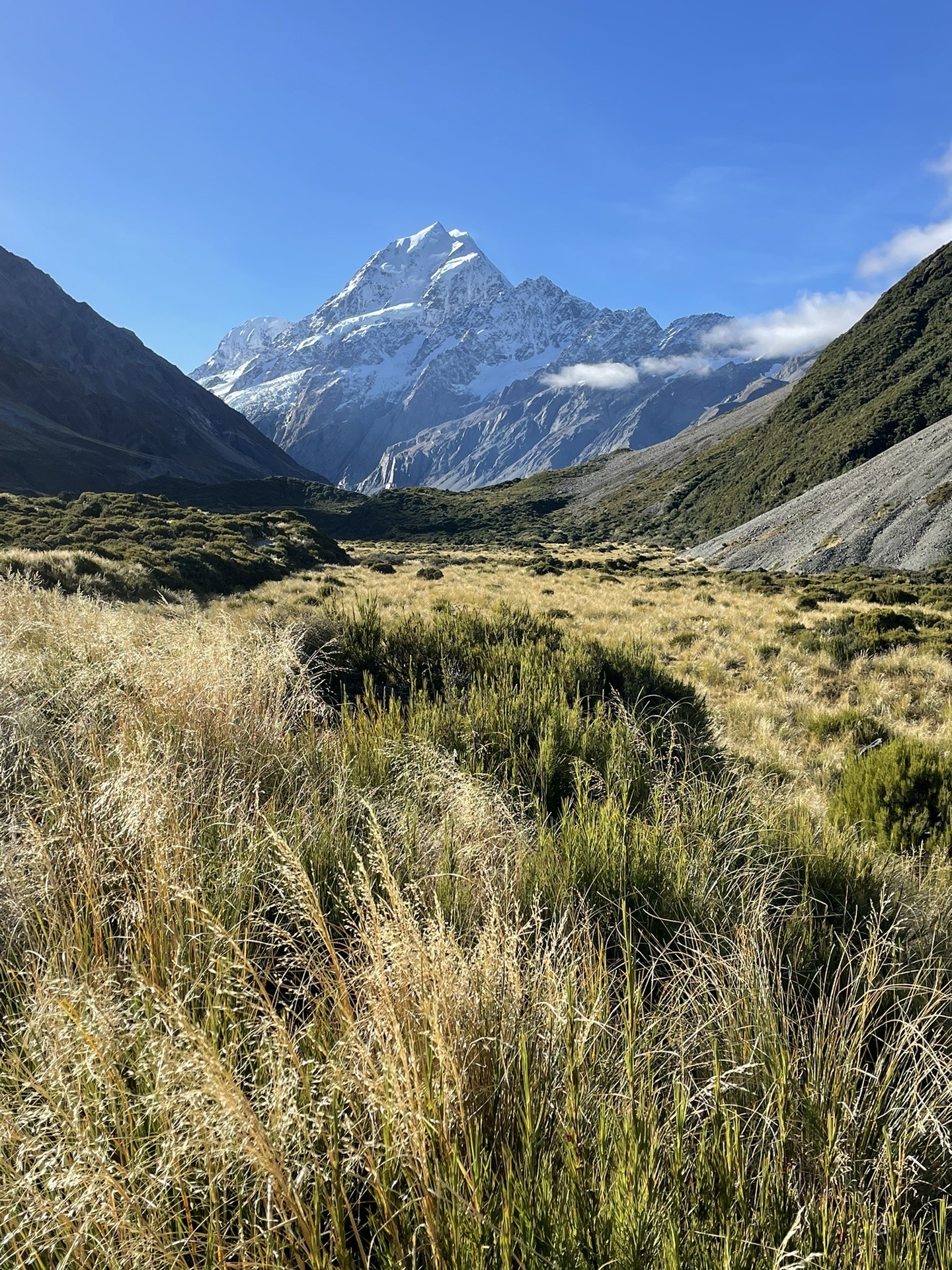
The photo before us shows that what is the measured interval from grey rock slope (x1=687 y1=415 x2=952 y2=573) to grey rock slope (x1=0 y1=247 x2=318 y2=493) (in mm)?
87972

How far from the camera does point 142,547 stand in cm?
2234

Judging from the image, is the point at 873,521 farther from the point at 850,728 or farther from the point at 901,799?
the point at 901,799

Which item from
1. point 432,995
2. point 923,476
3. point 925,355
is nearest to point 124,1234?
point 432,995

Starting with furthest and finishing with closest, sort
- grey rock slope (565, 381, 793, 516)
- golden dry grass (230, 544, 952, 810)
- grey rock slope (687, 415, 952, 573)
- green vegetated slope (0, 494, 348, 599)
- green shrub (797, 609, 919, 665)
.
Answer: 1. grey rock slope (565, 381, 793, 516)
2. grey rock slope (687, 415, 952, 573)
3. green vegetated slope (0, 494, 348, 599)
4. green shrub (797, 609, 919, 665)
5. golden dry grass (230, 544, 952, 810)

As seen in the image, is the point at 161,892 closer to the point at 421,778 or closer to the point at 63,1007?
the point at 63,1007

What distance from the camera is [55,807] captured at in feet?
9.76

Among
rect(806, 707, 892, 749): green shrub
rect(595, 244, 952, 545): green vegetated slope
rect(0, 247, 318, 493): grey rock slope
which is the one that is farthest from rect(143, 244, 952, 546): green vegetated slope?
rect(806, 707, 892, 749): green shrub

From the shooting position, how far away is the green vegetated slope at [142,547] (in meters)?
16.5

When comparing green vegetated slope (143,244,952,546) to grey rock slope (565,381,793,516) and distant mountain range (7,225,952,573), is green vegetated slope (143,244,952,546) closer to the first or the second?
distant mountain range (7,225,952,573)

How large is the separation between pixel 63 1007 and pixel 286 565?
90.7 ft

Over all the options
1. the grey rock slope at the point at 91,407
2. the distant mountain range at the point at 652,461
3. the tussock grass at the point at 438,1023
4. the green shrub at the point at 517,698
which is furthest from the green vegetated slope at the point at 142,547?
the grey rock slope at the point at 91,407

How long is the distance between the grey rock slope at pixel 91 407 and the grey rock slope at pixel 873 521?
87972 millimetres

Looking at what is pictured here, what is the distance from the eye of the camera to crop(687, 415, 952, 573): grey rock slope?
34.8 m

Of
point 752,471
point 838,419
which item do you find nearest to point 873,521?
point 838,419
